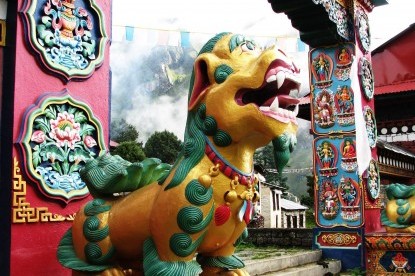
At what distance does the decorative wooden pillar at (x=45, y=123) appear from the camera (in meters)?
2.70

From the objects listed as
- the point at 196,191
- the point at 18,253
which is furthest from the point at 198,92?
the point at 18,253

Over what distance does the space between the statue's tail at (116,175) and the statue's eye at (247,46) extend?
719 mm

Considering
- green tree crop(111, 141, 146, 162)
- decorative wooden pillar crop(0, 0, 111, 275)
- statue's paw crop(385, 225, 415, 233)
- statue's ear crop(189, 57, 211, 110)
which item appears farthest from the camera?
green tree crop(111, 141, 146, 162)

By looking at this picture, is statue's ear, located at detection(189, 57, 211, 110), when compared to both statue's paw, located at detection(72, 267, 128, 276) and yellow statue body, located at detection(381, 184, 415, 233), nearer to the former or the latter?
statue's paw, located at detection(72, 267, 128, 276)

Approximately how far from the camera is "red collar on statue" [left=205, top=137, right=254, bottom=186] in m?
2.27

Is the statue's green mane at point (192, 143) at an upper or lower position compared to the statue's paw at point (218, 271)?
upper

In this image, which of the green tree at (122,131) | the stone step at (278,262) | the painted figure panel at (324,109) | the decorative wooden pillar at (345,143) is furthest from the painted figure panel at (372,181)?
the green tree at (122,131)

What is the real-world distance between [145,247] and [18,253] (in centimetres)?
84

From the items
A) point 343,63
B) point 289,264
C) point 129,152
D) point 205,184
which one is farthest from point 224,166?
point 129,152

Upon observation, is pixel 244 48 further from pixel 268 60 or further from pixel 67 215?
pixel 67 215

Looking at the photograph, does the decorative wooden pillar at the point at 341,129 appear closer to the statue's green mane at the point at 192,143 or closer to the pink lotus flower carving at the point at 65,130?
the pink lotus flower carving at the point at 65,130

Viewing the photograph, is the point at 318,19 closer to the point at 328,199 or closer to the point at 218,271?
the point at 328,199

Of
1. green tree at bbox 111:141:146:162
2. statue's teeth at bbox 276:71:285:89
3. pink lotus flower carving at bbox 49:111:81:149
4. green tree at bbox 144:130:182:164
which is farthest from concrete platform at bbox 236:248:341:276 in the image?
green tree at bbox 144:130:182:164

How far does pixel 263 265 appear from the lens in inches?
196
